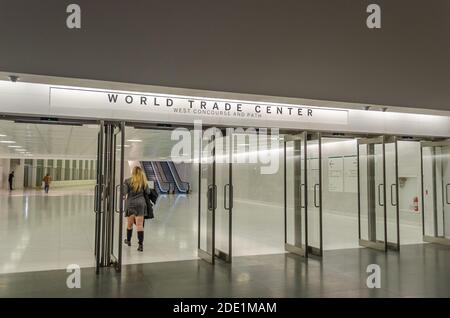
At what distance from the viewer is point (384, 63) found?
4.91m

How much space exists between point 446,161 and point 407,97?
310cm

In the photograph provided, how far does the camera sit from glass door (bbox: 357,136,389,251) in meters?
7.66

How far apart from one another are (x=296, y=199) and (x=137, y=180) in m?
3.04

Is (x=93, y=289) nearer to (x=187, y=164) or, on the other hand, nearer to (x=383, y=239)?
(x=383, y=239)

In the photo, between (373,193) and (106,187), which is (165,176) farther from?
(106,187)

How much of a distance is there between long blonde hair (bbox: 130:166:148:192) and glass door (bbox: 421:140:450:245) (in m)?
6.23

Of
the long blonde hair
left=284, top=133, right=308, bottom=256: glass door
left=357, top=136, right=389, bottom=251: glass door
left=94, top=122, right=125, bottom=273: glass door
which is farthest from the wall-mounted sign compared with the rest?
the long blonde hair

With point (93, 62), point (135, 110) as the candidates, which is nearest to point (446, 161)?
point (135, 110)

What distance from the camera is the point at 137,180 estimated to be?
693cm

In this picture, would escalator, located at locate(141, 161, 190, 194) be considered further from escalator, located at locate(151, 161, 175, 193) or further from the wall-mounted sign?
the wall-mounted sign

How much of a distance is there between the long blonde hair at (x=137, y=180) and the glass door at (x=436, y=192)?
20.4 ft

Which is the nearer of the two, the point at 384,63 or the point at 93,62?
the point at 93,62

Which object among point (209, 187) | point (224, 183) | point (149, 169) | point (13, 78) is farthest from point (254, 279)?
point (149, 169)
